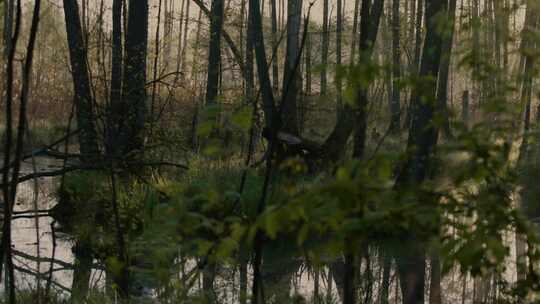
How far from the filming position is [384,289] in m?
7.33

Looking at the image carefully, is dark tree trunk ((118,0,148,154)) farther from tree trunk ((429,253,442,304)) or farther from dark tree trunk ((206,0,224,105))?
dark tree trunk ((206,0,224,105))

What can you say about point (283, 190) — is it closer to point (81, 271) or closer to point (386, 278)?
point (81, 271)

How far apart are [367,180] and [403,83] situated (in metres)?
0.50

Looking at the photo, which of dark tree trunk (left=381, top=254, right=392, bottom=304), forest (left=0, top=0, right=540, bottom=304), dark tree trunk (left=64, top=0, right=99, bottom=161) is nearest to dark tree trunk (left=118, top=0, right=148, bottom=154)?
forest (left=0, top=0, right=540, bottom=304)

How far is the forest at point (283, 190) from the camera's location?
81.7 inches

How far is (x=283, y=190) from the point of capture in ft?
7.96

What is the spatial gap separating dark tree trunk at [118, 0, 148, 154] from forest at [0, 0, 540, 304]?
0.10ft

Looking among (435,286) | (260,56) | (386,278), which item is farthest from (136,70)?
(435,286)

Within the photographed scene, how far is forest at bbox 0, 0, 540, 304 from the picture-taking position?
2074mm

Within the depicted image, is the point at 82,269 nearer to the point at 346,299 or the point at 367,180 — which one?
the point at 346,299

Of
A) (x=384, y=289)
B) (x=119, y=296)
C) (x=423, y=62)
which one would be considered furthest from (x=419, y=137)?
(x=119, y=296)

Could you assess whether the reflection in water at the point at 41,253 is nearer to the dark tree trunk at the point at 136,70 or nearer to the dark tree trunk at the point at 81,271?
the dark tree trunk at the point at 81,271

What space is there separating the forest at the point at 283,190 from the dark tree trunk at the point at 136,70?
1.2 inches

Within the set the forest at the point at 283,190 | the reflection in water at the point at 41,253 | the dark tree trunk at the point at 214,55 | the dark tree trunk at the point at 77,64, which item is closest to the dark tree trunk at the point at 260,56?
the forest at the point at 283,190
